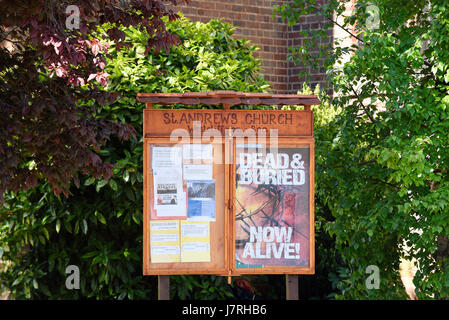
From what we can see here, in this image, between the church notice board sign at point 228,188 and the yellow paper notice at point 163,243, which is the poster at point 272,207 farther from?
the yellow paper notice at point 163,243

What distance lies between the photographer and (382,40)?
5449 mm

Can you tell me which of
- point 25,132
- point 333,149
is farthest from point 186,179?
point 333,149

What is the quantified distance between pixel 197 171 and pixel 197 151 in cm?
16

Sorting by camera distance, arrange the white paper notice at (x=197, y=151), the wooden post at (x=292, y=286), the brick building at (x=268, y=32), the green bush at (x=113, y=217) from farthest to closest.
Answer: the brick building at (x=268, y=32) < the green bush at (x=113, y=217) < the wooden post at (x=292, y=286) < the white paper notice at (x=197, y=151)

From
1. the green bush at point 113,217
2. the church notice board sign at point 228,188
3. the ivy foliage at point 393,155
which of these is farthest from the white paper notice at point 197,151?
the ivy foliage at point 393,155

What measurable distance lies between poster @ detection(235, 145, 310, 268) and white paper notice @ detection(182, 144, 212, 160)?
231 mm

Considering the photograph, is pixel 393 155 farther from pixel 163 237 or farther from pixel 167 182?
pixel 163 237

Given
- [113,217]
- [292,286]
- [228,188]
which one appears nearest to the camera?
[228,188]

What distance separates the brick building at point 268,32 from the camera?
11422 mm

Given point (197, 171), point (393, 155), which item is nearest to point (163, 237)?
point (197, 171)

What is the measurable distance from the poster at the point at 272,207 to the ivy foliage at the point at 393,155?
57 centimetres

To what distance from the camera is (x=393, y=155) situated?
5250 mm

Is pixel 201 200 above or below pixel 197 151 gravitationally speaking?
below

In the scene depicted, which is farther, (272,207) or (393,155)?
(272,207)
